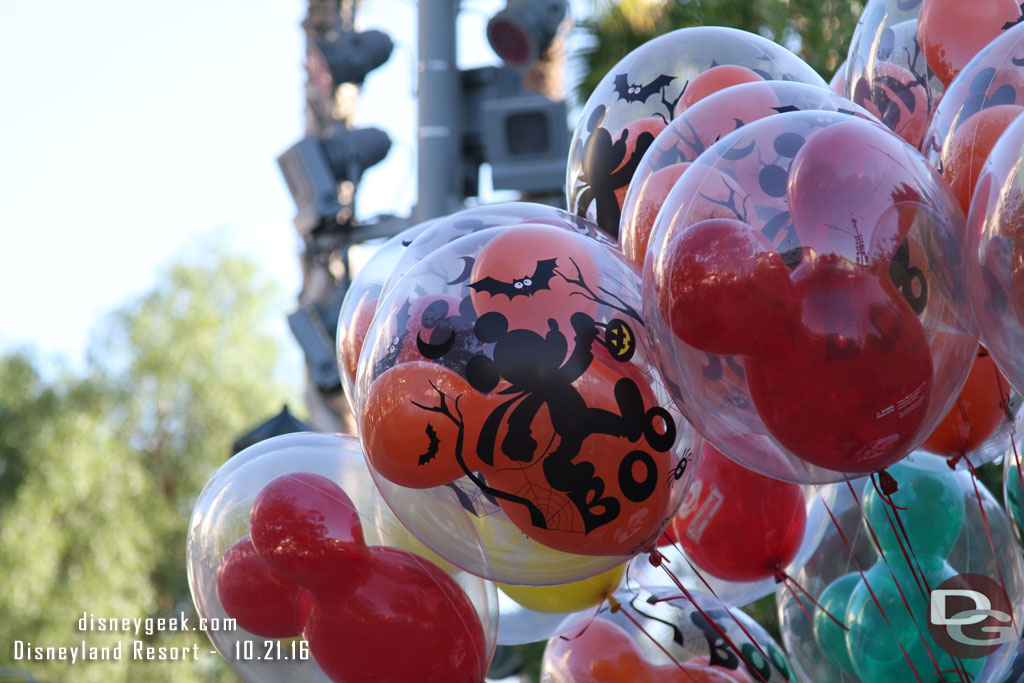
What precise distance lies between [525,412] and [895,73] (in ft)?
4.49

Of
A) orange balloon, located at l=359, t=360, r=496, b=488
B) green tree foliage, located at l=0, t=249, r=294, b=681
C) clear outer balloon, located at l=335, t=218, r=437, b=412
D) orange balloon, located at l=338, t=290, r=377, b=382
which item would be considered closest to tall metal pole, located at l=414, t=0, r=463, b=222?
clear outer balloon, located at l=335, t=218, r=437, b=412

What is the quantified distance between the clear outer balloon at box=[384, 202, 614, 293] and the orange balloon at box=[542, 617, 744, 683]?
3.46 ft

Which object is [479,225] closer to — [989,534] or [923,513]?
[923,513]

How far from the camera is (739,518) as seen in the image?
278 cm

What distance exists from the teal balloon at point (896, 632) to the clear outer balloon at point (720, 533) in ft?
0.71

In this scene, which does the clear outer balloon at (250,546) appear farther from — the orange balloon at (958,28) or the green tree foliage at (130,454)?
the green tree foliage at (130,454)

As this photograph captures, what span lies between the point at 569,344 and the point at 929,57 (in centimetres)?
125

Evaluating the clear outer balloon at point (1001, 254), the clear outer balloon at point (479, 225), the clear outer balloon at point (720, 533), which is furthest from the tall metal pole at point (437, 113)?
the clear outer balloon at point (1001, 254)

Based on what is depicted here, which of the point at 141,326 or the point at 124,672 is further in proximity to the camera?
the point at 141,326

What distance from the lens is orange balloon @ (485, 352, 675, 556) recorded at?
2.00 metres

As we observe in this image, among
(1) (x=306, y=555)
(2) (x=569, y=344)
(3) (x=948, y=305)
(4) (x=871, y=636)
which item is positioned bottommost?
(4) (x=871, y=636)

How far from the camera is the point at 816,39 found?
21.3 feet

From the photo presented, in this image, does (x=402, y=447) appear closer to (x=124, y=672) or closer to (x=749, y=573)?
(x=749, y=573)

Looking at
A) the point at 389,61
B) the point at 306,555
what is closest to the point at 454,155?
the point at 389,61
